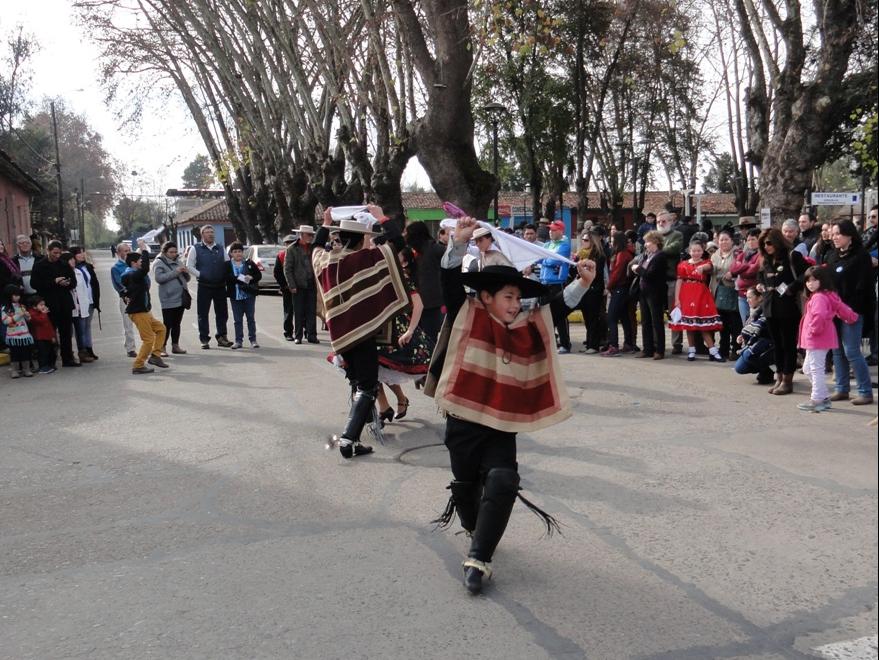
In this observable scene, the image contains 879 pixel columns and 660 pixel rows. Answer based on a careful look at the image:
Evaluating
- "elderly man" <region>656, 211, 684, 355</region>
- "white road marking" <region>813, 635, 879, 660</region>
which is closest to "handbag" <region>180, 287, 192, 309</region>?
"elderly man" <region>656, 211, 684, 355</region>

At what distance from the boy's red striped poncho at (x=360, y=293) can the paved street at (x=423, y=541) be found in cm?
101

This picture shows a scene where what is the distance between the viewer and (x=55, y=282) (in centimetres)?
1220

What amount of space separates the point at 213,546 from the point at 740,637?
2796mm

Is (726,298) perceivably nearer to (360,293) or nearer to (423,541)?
(360,293)

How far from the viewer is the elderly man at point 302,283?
14125 mm

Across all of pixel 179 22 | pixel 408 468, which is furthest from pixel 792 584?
pixel 179 22

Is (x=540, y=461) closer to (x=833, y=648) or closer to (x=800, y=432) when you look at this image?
(x=800, y=432)

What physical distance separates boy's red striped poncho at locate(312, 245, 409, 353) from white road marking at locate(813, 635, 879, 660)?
3.84 m

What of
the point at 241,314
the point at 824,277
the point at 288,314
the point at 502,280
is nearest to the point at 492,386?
the point at 502,280

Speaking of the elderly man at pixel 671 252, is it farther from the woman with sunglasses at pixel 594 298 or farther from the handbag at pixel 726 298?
the woman with sunglasses at pixel 594 298

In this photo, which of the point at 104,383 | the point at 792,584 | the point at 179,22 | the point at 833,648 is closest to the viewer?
the point at 833,648

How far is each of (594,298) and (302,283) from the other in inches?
190

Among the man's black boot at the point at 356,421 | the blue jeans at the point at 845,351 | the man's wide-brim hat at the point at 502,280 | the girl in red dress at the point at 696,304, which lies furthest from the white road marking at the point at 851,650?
the girl in red dress at the point at 696,304

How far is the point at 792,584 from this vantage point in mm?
4094
